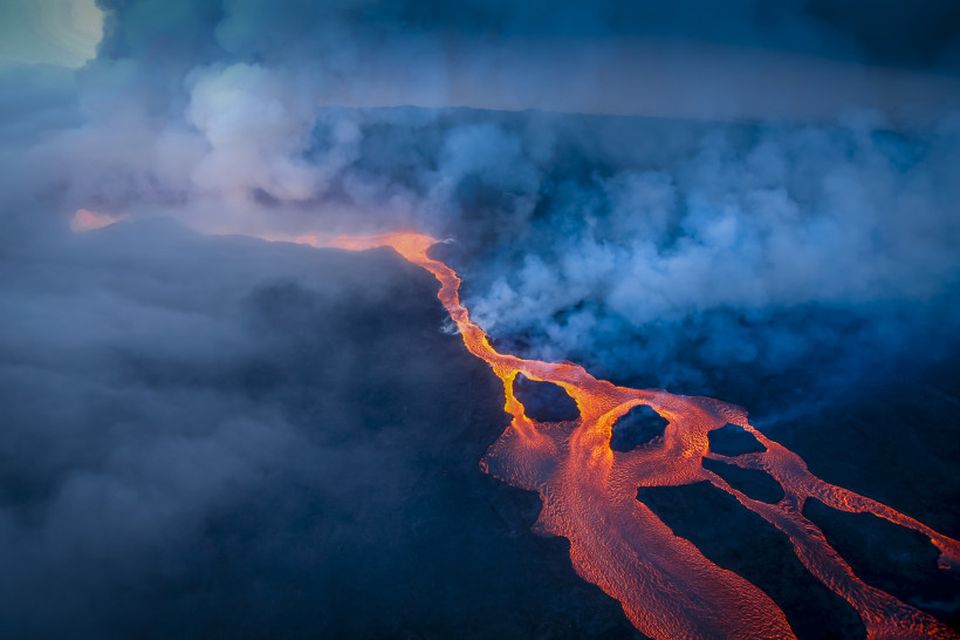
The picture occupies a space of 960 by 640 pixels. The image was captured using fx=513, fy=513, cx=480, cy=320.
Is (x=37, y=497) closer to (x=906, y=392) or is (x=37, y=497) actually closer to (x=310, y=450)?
(x=310, y=450)

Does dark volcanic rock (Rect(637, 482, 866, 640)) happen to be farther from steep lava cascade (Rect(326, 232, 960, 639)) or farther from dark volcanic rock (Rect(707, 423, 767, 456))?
dark volcanic rock (Rect(707, 423, 767, 456))

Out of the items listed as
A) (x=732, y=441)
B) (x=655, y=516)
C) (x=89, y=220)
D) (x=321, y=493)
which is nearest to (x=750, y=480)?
(x=732, y=441)

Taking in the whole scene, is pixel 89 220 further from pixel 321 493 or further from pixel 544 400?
pixel 544 400

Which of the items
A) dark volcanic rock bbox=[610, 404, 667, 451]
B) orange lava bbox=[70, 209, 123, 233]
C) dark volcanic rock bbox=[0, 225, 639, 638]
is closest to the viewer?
dark volcanic rock bbox=[0, 225, 639, 638]

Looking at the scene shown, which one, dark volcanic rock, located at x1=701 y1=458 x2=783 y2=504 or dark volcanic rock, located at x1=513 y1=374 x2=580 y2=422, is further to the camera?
dark volcanic rock, located at x1=513 y1=374 x2=580 y2=422

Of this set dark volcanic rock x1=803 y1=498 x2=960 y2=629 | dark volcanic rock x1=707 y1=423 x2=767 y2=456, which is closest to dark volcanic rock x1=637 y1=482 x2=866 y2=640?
dark volcanic rock x1=803 y1=498 x2=960 y2=629

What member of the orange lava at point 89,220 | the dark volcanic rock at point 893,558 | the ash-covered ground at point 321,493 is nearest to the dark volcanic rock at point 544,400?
the ash-covered ground at point 321,493

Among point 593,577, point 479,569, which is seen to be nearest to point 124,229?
point 479,569
